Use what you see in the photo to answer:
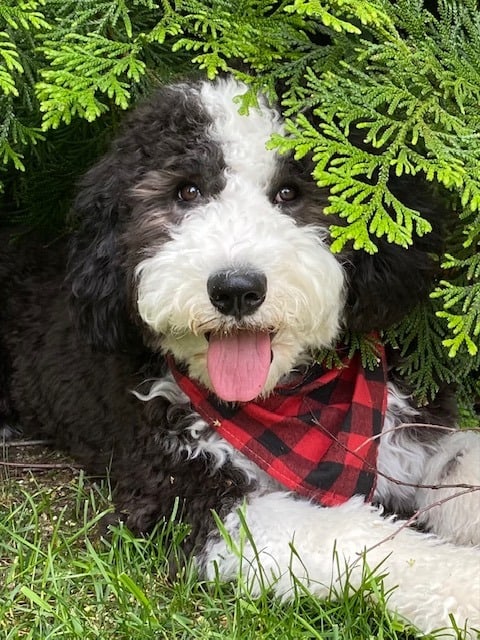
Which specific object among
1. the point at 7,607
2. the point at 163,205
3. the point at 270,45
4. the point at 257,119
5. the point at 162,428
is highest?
the point at 270,45

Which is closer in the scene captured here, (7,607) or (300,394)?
(7,607)

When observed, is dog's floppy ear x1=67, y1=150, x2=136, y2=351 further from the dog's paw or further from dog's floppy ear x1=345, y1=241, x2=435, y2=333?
the dog's paw

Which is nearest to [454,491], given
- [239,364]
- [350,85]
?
[239,364]

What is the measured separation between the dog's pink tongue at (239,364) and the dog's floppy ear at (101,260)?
1.08ft

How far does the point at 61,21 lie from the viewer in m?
2.60

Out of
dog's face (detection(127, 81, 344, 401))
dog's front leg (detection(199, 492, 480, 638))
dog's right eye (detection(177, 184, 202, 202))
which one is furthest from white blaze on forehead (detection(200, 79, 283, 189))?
dog's front leg (detection(199, 492, 480, 638))

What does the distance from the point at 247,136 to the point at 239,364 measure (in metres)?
0.58

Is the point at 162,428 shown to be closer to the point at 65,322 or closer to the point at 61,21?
the point at 65,322

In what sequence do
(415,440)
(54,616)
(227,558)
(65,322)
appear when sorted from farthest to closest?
1. (65,322)
2. (415,440)
3. (227,558)
4. (54,616)

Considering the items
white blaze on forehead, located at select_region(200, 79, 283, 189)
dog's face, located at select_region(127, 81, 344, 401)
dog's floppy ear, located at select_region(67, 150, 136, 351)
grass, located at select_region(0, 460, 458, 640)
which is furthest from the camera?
dog's floppy ear, located at select_region(67, 150, 136, 351)

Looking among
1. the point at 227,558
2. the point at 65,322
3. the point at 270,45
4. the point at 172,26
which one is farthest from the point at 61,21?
the point at 227,558

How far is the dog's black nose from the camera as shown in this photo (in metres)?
2.17

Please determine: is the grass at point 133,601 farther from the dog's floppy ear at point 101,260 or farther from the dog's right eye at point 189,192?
the dog's right eye at point 189,192

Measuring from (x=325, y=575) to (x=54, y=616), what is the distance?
0.65 m
